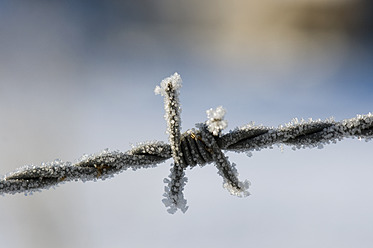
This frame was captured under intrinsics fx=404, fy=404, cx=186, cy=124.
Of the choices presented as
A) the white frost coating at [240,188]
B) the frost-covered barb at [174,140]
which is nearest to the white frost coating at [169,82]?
the frost-covered barb at [174,140]

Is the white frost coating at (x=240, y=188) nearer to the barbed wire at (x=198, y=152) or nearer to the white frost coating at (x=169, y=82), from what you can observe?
the barbed wire at (x=198, y=152)

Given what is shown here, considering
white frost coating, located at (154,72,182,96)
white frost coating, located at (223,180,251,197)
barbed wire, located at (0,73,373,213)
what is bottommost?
white frost coating, located at (223,180,251,197)

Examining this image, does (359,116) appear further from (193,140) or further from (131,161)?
(131,161)

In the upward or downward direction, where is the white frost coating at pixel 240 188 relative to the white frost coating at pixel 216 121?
downward

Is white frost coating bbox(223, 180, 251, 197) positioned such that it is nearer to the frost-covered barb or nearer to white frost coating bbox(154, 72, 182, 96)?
the frost-covered barb

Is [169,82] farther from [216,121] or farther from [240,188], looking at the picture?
[240,188]

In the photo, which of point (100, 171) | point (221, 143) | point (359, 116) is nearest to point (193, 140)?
point (221, 143)

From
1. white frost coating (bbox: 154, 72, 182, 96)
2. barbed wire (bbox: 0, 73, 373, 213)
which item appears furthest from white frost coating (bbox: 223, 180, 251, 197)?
Answer: white frost coating (bbox: 154, 72, 182, 96)
